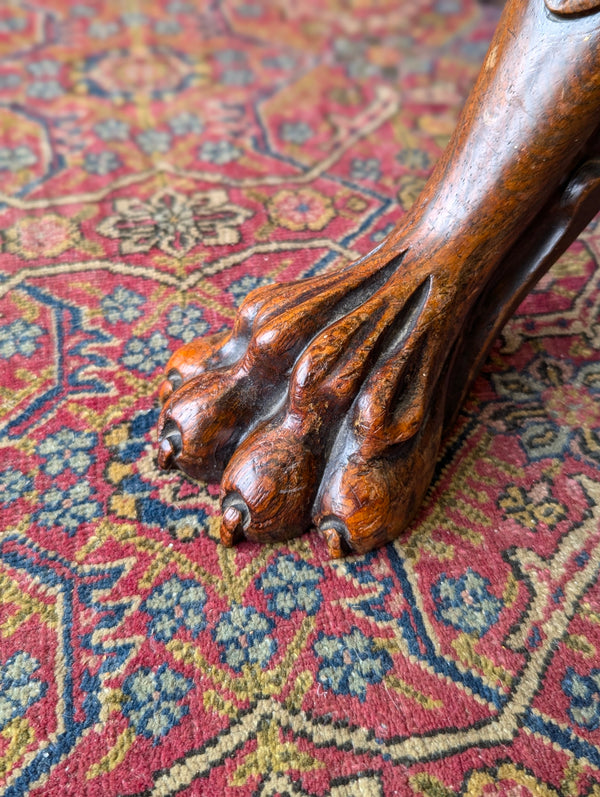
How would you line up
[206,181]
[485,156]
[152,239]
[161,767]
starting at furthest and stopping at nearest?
[206,181], [152,239], [485,156], [161,767]

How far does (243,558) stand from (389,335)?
0.77ft

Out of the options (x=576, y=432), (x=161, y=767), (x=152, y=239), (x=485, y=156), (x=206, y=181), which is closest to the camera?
(x=161, y=767)

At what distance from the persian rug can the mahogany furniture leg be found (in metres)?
0.06

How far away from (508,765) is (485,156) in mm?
470

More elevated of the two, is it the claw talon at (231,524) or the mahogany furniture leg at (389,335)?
the mahogany furniture leg at (389,335)

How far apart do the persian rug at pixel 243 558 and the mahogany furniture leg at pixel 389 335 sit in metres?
0.06

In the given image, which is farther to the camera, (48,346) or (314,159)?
(314,159)

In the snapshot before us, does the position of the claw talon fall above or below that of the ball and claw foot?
below

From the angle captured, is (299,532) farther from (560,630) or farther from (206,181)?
(206,181)

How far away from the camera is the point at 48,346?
78 cm

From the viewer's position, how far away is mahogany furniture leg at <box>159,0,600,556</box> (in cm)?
53

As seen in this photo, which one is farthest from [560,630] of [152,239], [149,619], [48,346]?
[152,239]

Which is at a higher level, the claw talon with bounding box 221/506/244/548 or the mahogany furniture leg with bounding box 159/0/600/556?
the mahogany furniture leg with bounding box 159/0/600/556

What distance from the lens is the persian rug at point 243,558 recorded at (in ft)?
1.51
